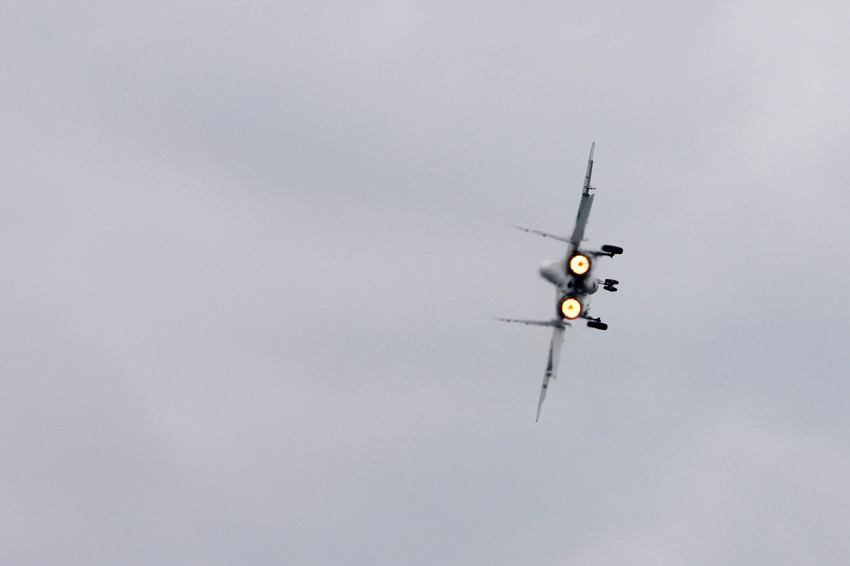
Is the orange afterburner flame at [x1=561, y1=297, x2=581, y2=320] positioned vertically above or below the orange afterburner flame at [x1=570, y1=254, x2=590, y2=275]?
below

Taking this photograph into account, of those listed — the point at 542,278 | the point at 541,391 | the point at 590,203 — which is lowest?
the point at 541,391

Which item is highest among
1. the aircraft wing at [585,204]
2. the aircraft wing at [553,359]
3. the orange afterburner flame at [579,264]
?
the aircraft wing at [585,204]

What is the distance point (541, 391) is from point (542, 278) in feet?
24.1

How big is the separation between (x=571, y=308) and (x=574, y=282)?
1679 mm

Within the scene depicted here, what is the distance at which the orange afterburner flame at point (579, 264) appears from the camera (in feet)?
305

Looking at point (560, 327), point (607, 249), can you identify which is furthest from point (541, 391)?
point (607, 249)

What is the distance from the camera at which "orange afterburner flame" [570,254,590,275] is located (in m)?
92.9

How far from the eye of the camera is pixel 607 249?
92.4 m

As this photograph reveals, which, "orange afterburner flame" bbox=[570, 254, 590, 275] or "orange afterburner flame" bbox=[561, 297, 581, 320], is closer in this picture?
"orange afterburner flame" bbox=[570, 254, 590, 275]

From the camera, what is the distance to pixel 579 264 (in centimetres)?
9300

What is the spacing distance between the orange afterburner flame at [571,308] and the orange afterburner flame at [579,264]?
6.34ft

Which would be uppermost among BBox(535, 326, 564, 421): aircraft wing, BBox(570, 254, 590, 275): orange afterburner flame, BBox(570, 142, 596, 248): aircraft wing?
BBox(570, 142, 596, 248): aircraft wing

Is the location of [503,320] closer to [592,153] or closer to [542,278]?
[542,278]

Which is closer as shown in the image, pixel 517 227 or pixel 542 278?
pixel 517 227
